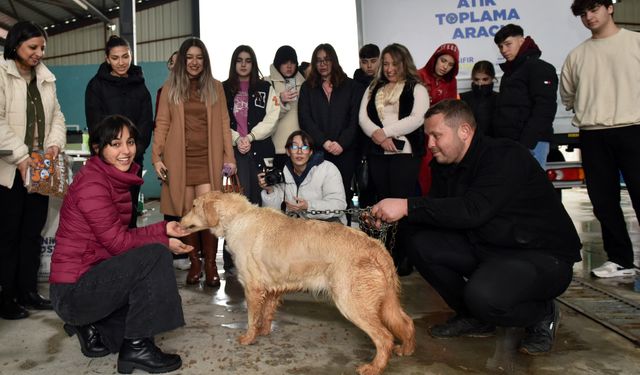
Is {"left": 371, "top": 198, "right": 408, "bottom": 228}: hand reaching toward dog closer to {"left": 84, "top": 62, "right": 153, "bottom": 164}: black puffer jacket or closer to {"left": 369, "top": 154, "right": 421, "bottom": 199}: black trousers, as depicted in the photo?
{"left": 369, "top": 154, "right": 421, "bottom": 199}: black trousers

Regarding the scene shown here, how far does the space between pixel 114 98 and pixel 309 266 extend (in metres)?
2.53

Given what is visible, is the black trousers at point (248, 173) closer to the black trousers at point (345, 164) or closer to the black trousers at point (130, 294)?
the black trousers at point (345, 164)

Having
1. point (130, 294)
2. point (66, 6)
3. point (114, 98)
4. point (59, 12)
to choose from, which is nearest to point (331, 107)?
point (114, 98)

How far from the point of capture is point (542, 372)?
2576 millimetres

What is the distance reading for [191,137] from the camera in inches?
169

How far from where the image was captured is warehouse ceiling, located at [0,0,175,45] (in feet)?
51.7

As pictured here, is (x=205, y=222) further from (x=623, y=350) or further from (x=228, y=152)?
(x=623, y=350)

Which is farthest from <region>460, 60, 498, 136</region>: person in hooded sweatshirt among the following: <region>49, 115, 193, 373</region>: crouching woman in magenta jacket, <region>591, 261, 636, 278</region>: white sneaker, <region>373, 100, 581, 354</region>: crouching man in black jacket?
<region>49, 115, 193, 373</region>: crouching woman in magenta jacket

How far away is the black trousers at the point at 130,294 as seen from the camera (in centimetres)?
261

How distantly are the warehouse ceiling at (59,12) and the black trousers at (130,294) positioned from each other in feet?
44.8

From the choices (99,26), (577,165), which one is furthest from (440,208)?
(99,26)

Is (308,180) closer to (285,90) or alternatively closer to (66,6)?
(285,90)

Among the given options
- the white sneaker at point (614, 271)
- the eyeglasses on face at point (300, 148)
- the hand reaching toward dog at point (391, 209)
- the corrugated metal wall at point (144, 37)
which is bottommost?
the white sneaker at point (614, 271)

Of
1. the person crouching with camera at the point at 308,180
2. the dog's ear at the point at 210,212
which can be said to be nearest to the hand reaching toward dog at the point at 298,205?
the person crouching with camera at the point at 308,180
